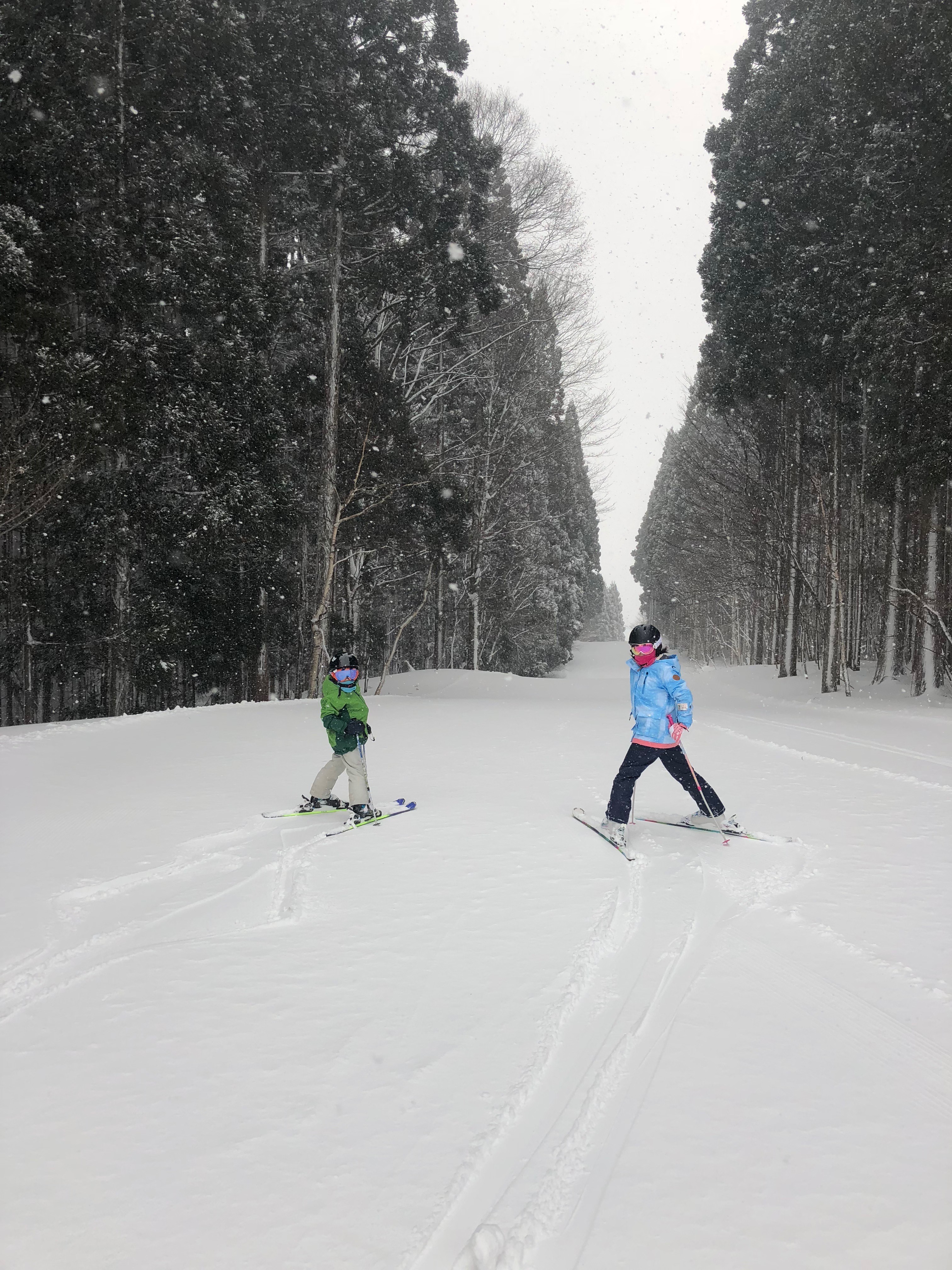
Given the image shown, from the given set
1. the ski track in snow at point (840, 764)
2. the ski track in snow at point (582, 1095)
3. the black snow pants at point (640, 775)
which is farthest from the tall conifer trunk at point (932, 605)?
the ski track in snow at point (582, 1095)

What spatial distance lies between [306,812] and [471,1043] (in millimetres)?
4086

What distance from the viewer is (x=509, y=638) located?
105 feet

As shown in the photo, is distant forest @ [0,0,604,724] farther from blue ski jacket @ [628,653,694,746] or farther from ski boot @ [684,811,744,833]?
ski boot @ [684,811,744,833]

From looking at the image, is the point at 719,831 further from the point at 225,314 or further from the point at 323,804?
the point at 225,314

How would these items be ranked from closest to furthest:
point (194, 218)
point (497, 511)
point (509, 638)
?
point (194, 218), point (497, 511), point (509, 638)

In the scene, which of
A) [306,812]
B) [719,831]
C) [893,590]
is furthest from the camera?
[893,590]

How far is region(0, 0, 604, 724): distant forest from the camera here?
41.0 feet

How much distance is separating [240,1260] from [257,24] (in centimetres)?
1910

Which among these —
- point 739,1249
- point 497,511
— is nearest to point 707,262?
point 497,511

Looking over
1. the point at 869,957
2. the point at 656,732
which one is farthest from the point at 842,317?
the point at 869,957

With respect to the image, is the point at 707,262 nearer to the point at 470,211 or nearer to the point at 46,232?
the point at 470,211

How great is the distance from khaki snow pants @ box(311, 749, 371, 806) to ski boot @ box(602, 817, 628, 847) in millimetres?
2096

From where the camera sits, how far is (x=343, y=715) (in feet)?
22.4

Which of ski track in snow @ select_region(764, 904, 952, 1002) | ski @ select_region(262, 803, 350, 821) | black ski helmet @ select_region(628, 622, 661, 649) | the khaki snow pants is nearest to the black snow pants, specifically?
black ski helmet @ select_region(628, 622, 661, 649)
